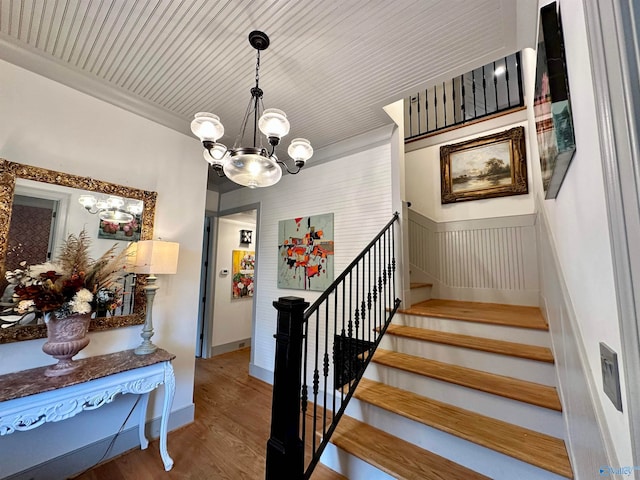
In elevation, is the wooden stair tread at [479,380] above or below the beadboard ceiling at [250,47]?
below

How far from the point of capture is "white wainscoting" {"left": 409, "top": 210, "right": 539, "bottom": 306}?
293cm

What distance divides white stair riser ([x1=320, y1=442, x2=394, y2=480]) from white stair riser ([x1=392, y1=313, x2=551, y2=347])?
1170 millimetres

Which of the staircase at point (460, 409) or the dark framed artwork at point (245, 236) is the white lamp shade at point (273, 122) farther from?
the dark framed artwork at point (245, 236)

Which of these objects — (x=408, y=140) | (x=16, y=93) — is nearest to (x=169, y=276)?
(x=16, y=93)

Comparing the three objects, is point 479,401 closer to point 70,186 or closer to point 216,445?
point 216,445

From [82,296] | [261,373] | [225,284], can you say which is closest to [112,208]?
[82,296]

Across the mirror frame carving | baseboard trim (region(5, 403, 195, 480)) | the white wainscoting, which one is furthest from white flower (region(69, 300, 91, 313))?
the white wainscoting

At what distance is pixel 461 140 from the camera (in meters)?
3.54

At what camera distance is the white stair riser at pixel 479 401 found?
1428mm

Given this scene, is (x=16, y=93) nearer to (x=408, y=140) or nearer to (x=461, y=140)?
(x=408, y=140)

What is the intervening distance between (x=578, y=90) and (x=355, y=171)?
7.52 ft

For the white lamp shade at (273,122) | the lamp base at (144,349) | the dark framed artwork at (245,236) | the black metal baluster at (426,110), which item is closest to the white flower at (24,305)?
the lamp base at (144,349)

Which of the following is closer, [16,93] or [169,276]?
[16,93]
